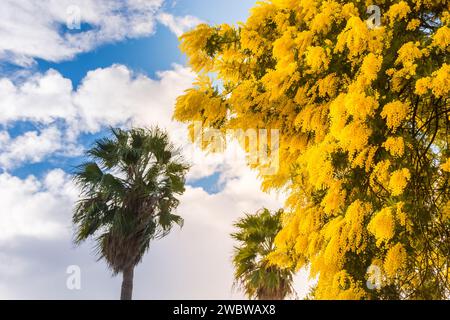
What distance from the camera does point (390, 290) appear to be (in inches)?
256

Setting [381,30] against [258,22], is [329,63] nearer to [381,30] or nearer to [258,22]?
[381,30]

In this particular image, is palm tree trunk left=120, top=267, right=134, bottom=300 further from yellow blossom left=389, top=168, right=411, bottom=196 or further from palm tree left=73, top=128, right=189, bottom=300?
yellow blossom left=389, top=168, right=411, bottom=196

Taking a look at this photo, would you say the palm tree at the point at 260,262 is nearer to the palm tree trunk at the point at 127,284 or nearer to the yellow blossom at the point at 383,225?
the palm tree trunk at the point at 127,284

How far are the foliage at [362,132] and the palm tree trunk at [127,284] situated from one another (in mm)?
7181

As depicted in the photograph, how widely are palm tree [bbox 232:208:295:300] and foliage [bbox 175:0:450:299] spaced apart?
5785 millimetres

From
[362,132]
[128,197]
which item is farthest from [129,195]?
A: [362,132]

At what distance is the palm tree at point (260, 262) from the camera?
1402 centimetres

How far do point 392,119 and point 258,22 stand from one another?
371cm

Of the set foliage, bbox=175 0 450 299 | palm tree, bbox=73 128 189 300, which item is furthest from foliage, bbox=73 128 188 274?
foliage, bbox=175 0 450 299

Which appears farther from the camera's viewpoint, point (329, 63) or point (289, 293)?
point (289, 293)

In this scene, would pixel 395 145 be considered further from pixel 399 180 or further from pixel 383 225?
pixel 383 225

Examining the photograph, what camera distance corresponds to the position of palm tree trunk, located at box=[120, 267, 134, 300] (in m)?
14.4

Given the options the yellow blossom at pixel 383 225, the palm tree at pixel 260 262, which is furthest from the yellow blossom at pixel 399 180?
the palm tree at pixel 260 262
